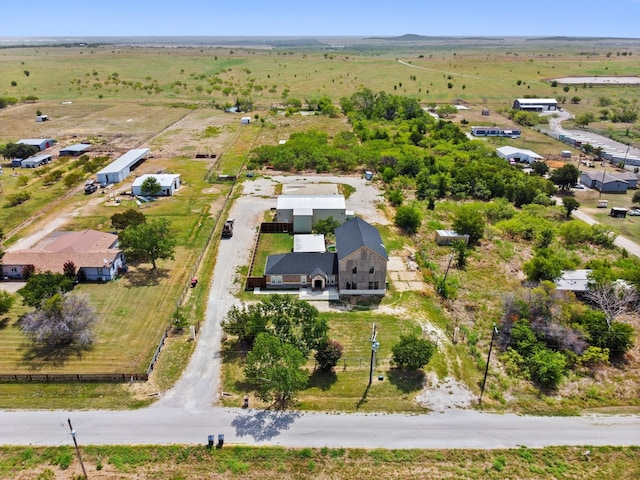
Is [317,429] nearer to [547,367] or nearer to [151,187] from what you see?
[547,367]

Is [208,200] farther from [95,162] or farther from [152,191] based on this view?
[95,162]

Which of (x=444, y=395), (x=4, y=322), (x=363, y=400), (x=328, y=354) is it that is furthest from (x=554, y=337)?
(x=4, y=322)

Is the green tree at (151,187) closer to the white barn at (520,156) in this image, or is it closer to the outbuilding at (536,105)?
the white barn at (520,156)

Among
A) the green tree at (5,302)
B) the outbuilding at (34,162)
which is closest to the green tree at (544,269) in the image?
the green tree at (5,302)

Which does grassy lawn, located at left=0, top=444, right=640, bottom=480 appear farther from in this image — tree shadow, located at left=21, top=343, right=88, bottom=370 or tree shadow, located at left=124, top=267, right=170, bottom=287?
tree shadow, located at left=124, top=267, right=170, bottom=287

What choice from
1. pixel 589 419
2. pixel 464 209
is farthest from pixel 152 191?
pixel 589 419

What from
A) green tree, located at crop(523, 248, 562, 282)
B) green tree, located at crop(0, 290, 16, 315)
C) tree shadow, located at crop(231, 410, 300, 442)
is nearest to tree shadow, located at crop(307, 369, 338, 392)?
tree shadow, located at crop(231, 410, 300, 442)
